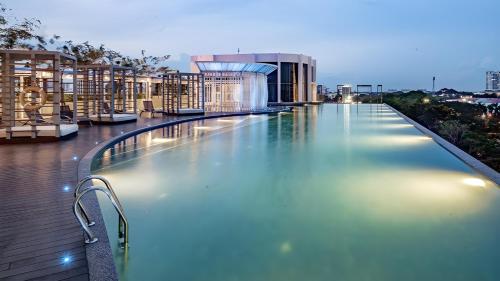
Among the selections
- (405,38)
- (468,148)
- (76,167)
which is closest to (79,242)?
(76,167)

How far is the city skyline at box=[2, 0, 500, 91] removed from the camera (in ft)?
109

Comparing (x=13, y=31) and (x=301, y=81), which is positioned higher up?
(x=301, y=81)

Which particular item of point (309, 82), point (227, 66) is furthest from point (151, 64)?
point (309, 82)

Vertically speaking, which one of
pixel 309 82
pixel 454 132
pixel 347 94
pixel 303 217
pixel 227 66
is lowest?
pixel 303 217

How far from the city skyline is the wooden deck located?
76.3ft

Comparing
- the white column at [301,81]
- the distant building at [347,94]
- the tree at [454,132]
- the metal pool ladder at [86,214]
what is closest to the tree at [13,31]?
the tree at [454,132]

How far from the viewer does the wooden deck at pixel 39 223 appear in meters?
2.70

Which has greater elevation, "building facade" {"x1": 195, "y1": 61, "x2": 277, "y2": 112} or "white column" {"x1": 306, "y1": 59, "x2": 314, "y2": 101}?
"white column" {"x1": 306, "y1": 59, "x2": 314, "y2": 101}

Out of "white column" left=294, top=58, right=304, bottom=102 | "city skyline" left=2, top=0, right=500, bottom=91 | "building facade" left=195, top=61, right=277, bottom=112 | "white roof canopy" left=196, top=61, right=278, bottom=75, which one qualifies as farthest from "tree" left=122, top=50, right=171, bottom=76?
"white column" left=294, top=58, right=304, bottom=102

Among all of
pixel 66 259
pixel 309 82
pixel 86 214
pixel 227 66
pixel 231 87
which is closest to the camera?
pixel 66 259

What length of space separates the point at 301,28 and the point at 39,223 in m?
43.0

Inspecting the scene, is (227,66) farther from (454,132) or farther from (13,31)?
(454,132)

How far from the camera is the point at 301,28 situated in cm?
4434

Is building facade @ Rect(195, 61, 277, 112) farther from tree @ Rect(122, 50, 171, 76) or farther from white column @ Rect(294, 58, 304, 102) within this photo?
white column @ Rect(294, 58, 304, 102)
